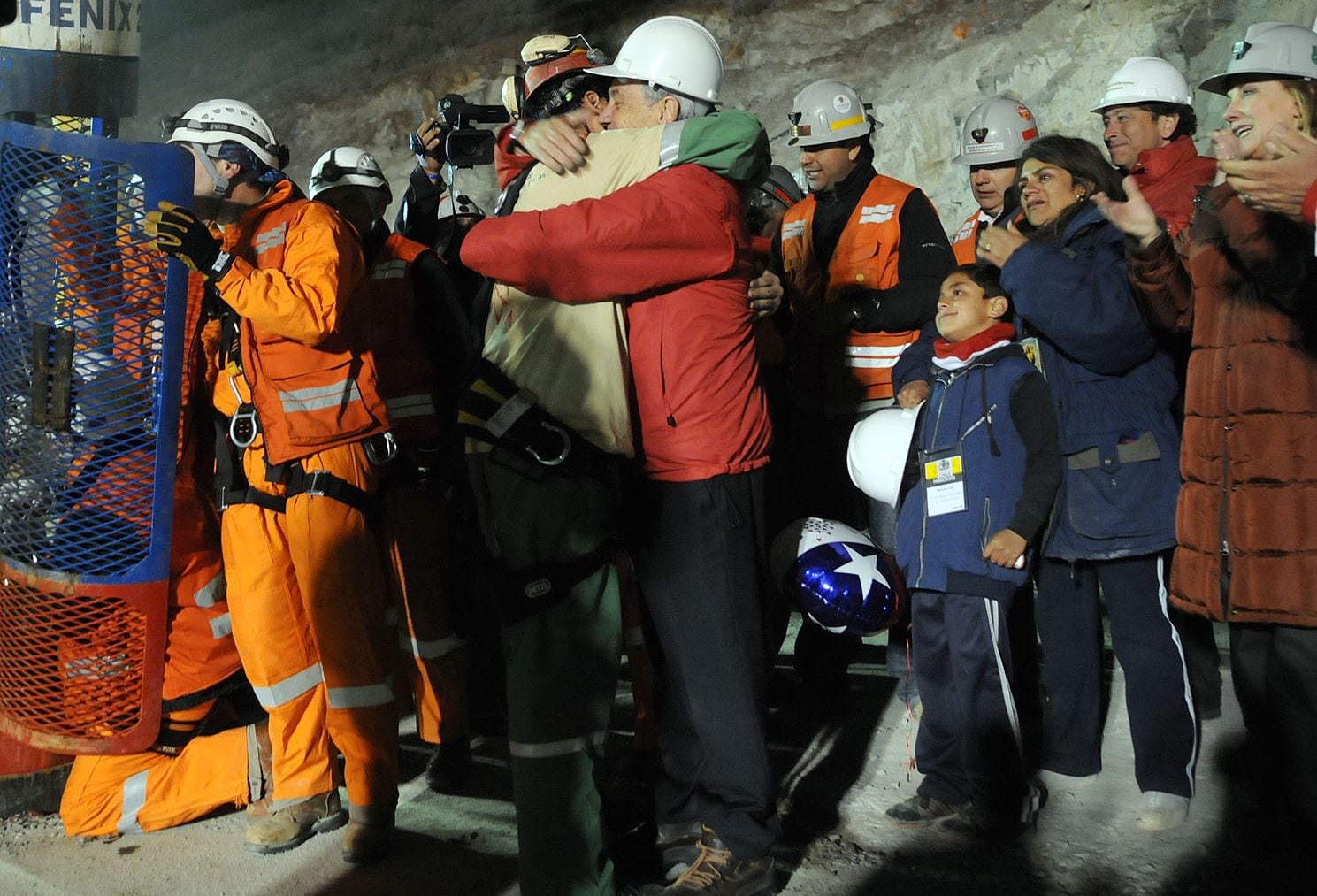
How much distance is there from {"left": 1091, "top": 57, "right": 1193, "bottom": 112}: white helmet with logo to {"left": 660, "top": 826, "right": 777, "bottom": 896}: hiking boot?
10.5ft

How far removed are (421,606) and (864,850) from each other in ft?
5.75

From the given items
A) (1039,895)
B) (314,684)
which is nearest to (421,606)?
(314,684)

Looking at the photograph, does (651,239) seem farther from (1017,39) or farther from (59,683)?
(1017,39)

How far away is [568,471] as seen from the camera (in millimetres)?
2789

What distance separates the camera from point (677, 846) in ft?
10.4

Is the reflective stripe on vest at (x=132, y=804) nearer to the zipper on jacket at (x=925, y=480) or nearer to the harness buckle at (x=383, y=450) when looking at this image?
the harness buckle at (x=383, y=450)

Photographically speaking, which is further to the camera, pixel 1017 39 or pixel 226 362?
pixel 1017 39

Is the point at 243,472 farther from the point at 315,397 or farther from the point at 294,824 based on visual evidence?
the point at 294,824

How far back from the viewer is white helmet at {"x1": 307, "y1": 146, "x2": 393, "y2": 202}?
15.7 ft

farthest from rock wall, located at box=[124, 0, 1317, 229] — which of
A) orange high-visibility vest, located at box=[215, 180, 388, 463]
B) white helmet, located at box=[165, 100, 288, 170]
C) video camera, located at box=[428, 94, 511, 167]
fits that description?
orange high-visibility vest, located at box=[215, 180, 388, 463]

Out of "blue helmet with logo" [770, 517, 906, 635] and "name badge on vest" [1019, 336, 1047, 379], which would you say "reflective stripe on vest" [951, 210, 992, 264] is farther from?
"blue helmet with logo" [770, 517, 906, 635]

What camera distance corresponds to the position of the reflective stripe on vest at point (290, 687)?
11.6ft

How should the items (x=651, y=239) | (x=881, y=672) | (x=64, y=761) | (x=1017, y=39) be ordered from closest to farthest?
(x=651, y=239), (x=64, y=761), (x=881, y=672), (x=1017, y=39)

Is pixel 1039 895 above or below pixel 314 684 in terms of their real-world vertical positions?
below
